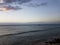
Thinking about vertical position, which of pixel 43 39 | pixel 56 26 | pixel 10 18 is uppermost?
pixel 10 18

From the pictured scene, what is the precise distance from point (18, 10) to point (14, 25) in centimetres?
22

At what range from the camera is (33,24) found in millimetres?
2361

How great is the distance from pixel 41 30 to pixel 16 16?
1.35ft

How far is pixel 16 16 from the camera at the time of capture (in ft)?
7.79

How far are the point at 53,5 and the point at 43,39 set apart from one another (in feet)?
1.68

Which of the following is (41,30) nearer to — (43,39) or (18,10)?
(43,39)

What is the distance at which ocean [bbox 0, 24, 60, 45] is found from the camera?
Answer: 2320 millimetres

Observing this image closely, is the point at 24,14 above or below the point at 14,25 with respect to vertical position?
above

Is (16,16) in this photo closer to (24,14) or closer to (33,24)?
(24,14)

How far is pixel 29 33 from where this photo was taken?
92.4 inches

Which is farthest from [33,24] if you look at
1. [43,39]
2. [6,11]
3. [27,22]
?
[6,11]

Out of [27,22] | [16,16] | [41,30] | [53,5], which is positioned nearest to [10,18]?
Result: [16,16]

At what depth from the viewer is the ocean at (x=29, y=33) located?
2.32m

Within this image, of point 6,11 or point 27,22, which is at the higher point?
point 6,11
